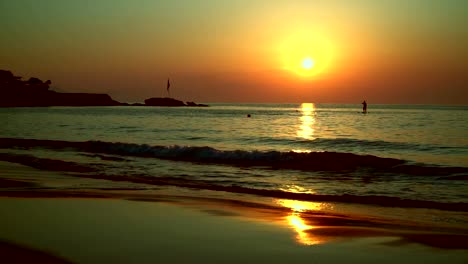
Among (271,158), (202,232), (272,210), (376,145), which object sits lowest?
(271,158)

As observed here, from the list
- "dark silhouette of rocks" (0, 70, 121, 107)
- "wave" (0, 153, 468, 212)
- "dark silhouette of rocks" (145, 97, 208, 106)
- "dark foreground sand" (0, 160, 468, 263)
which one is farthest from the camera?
"dark silhouette of rocks" (145, 97, 208, 106)

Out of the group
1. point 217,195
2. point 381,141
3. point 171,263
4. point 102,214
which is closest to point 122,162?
point 217,195

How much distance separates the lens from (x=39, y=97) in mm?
161750

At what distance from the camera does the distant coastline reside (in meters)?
152

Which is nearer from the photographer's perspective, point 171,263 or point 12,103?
point 171,263

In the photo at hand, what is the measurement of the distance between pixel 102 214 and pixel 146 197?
7.87 feet

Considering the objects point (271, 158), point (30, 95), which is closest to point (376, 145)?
point (271, 158)

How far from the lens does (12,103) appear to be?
484 ft

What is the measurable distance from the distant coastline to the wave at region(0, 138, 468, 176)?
421ft

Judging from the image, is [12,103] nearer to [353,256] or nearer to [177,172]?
[177,172]

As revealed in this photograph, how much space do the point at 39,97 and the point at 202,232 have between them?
16784 cm

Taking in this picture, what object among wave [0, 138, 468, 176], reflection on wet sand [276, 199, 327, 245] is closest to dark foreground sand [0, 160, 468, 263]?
reflection on wet sand [276, 199, 327, 245]

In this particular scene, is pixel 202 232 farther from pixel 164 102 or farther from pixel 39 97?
pixel 164 102

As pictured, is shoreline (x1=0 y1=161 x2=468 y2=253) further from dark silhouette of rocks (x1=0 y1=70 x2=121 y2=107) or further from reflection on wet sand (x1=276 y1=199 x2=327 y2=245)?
dark silhouette of rocks (x1=0 y1=70 x2=121 y2=107)
